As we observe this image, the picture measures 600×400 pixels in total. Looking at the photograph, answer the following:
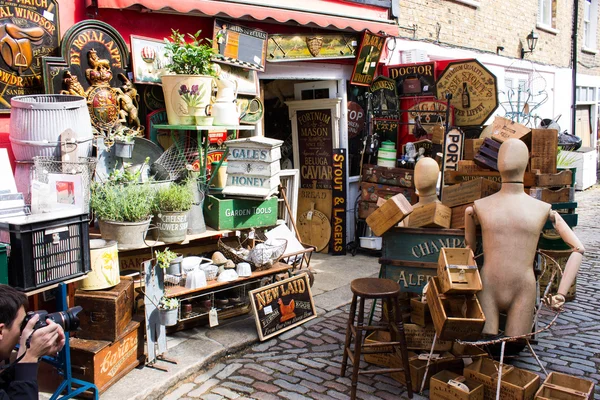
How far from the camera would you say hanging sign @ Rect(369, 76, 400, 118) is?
8297 millimetres

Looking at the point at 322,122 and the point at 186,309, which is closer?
the point at 186,309

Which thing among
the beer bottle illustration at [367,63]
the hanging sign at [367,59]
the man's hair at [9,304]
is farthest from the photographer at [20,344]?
the beer bottle illustration at [367,63]

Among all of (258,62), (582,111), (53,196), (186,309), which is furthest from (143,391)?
(582,111)

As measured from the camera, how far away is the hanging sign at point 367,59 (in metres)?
7.90

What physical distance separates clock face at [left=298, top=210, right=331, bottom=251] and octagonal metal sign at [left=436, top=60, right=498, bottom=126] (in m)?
2.32

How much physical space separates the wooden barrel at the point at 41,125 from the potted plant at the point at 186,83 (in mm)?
1027

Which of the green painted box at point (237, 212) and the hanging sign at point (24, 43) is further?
the green painted box at point (237, 212)

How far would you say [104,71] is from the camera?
5031mm

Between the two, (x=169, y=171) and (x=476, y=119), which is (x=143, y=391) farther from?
(x=476, y=119)

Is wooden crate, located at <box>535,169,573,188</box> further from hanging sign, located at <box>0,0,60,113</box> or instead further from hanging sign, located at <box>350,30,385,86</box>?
hanging sign, located at <box>0,0,60,113</box>

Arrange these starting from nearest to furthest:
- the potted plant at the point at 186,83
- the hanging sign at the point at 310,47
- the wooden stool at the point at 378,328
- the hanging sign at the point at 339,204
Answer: the wooden stool at the point at 378,328 < the potted plant at the point at 186,83 < the hanging sign at the point at 310,47 < the hanging sign at the point at 339,204

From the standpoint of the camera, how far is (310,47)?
7289 mm

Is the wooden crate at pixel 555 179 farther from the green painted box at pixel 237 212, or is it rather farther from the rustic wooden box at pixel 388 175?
the green painted box at pixel 237 212

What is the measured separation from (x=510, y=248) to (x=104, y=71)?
3800mm
